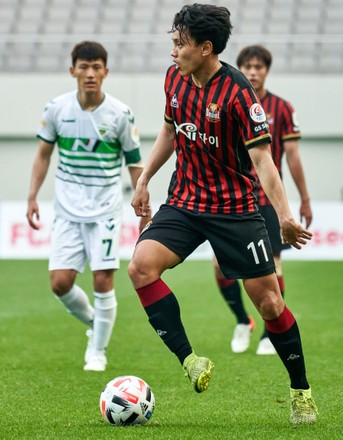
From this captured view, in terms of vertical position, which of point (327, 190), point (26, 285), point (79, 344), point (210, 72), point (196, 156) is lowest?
point (327, 190)

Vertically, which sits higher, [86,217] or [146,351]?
[86,217]

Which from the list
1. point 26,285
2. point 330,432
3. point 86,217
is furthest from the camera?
point 26,285

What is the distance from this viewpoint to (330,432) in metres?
4.80

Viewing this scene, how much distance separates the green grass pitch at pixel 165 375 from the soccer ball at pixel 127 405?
62 millimetres

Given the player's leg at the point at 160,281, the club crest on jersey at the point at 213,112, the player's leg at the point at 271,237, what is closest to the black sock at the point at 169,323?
the player's leg at the point at 160,281

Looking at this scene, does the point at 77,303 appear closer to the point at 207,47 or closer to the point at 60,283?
the point at 60,283

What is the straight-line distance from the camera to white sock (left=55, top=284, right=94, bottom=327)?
735cm

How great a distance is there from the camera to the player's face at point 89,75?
23.5 feet

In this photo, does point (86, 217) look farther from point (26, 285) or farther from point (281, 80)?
point (281, 80)

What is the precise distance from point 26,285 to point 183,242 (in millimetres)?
9714

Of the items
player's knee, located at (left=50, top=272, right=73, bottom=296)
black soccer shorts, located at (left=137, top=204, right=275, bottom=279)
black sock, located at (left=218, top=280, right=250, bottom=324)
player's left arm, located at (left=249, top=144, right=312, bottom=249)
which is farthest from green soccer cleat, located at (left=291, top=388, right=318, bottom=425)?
black sock, located at (left=218, top=280, right=250, bottom=324)

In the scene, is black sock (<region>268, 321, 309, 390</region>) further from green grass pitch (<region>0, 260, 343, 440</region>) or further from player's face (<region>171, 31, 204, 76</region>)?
player's face (<region>171, 31, 204, 76</region>)

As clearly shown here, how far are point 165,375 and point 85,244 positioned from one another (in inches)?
42.9

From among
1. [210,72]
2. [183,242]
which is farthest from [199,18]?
[183,242]
